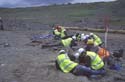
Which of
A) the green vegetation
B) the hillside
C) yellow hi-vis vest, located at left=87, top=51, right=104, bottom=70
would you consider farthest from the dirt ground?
the green vegetation

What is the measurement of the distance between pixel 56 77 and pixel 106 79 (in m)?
2.29

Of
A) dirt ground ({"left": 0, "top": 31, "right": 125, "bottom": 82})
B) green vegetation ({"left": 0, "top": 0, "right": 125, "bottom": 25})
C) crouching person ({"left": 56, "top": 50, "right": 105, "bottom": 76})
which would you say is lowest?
green vegetation ({"left": 0, "top": 0, "right": 125, "bottom": 25})

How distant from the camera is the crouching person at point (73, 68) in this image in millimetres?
16328

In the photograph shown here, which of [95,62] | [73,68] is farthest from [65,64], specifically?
[95,62]

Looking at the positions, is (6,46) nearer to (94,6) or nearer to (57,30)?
(57,30)

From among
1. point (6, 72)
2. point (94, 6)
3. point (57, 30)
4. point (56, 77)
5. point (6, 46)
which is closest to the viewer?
point (56, 77)

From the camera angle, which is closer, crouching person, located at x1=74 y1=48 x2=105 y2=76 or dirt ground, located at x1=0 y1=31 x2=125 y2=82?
dirt ground, located at x1=0 y1=31 x2=125 y2=82

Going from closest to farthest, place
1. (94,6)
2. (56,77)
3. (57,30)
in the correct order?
A: (56,77) → (57,30) → (94,6)

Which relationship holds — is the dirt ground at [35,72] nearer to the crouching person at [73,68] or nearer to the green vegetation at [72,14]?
the crouching person at [73,68]

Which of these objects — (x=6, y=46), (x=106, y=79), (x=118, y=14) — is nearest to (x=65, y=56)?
(x=106, y=79)

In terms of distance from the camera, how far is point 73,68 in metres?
16.5

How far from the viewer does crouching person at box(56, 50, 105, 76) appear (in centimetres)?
1633

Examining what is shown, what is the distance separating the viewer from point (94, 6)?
10062 centimetres

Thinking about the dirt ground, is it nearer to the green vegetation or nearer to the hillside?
the hillside
